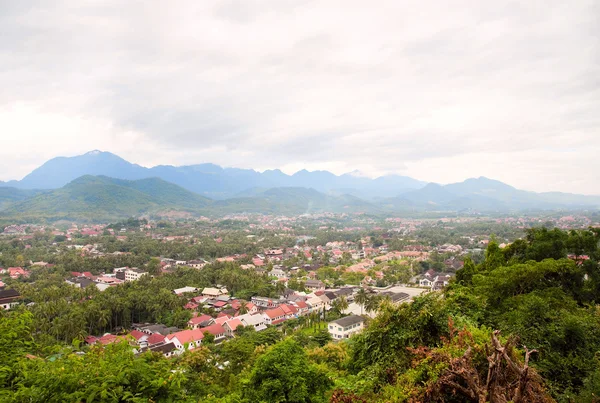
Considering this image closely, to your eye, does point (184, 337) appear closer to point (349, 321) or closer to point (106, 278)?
point (349, 321)

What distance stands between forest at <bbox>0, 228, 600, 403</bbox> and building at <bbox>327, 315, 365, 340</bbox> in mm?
9718

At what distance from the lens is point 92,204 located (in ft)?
361

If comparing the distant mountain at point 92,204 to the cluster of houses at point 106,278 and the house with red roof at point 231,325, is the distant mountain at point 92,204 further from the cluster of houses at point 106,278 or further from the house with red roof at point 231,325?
the house with red roof at point 231,325

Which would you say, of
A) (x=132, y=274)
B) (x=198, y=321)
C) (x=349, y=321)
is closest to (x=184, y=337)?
(x=198, y=321)

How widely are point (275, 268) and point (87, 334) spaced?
944 inches

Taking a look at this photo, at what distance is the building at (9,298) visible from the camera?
23.4 metres

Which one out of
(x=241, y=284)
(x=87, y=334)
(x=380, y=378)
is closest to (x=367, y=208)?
(x=241, y=284)

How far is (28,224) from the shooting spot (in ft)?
263

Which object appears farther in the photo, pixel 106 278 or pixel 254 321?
pixel 106 278

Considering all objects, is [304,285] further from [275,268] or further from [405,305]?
[405,305]

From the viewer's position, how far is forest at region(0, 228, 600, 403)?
328cm

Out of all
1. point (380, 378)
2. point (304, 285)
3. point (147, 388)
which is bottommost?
point (304, 285)

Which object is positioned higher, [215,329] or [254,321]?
[215,329]

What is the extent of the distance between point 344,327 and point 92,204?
11264cm
